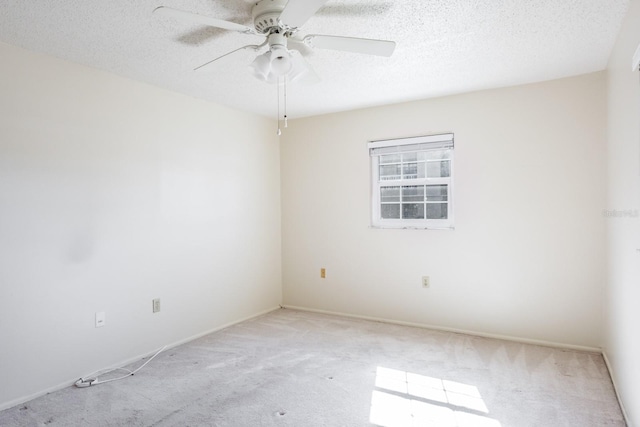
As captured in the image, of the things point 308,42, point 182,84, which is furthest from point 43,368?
point 308,42

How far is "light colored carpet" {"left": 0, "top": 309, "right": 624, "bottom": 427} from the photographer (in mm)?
2146

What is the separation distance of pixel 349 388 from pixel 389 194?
2.09 metres

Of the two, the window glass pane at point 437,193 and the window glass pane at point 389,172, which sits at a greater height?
the window glass pane at point 389,172

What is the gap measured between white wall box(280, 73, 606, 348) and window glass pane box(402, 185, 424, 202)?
0.35 metres

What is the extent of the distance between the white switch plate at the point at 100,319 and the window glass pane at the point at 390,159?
2873 millimetres

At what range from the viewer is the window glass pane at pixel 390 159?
3.92m

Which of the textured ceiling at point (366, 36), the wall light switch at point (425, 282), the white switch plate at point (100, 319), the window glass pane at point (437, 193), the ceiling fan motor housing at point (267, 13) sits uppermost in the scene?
the textured ceiling at point (366, 36)

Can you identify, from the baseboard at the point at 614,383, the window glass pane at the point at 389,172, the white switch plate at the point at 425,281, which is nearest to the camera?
the baseboard at the point at 614,383

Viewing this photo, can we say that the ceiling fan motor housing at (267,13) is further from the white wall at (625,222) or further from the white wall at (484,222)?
the white wall at (484,222)

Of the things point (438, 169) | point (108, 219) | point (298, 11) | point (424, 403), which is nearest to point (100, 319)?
point (108, 219)

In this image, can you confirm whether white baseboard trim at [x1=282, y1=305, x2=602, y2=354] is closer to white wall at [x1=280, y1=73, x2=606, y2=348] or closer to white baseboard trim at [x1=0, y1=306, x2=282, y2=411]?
white wall at [x1=280, y1=73, x2=606, y2=348]

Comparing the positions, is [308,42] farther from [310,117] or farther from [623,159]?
[310,117]

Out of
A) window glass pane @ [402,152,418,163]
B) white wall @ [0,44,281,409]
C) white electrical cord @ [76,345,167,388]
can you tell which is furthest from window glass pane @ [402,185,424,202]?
white electrical cord @ [76,345,167,388]

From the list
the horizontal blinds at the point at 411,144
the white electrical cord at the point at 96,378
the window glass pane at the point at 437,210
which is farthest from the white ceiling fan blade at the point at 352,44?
the white electrical cord at the point at 96,378
